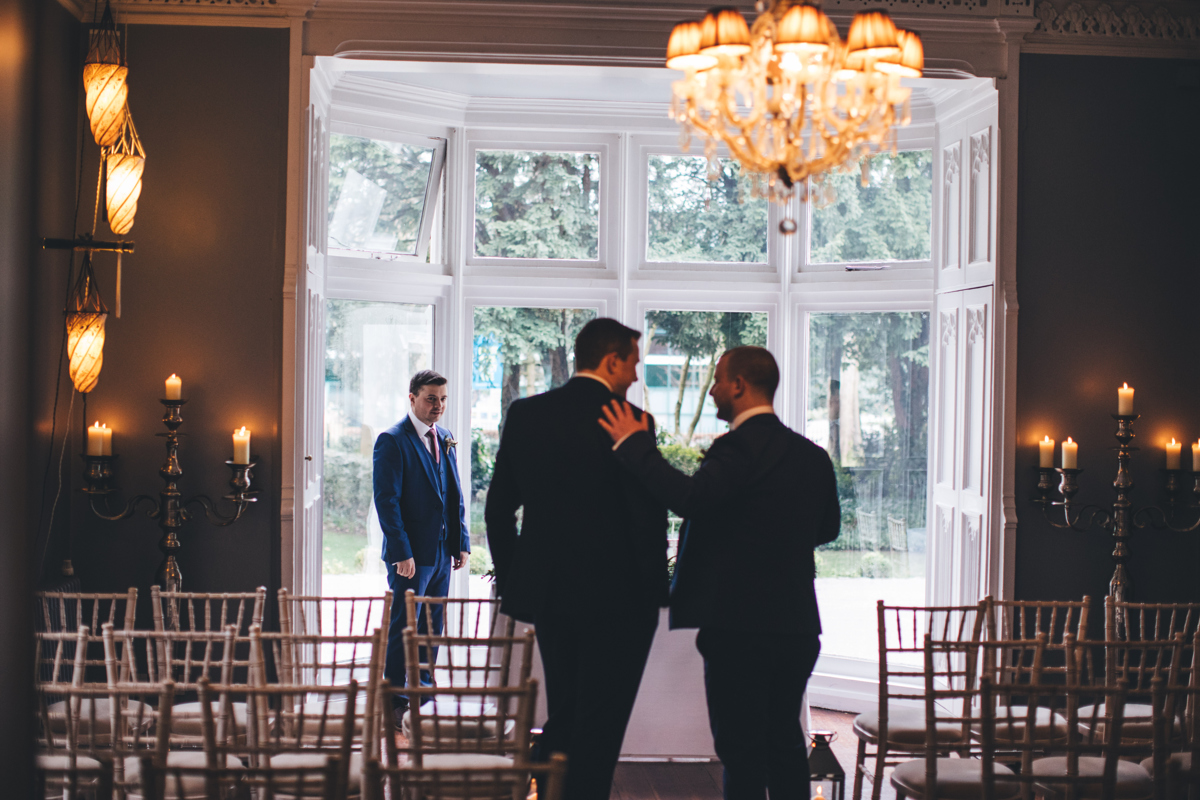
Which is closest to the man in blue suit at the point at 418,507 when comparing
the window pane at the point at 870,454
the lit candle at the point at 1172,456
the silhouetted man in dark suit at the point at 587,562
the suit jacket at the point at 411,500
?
the suit jacket at the point at 411,500

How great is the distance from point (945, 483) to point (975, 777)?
2.36 meters

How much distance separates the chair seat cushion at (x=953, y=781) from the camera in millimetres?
2852

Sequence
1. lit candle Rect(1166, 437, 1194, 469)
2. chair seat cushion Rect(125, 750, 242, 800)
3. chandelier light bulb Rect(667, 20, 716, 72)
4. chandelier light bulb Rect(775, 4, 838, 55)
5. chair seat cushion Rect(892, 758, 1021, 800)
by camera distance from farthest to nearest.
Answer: lit candle Rect(1166, 437, 1194, 469)
chair seat cushion Rect(892, 758, 1021, 800)
chair seat cushion Rect(125, 750, 242, 800)
chandelier light bulb Rect(667, 20, 716, 72)
chandelier light bulb Rect(775, 4, 838, 55)

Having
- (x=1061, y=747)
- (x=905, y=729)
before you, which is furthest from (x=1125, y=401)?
(x=1061, y=747)

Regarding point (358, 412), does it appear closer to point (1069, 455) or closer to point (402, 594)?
Answer: point (402, 594)

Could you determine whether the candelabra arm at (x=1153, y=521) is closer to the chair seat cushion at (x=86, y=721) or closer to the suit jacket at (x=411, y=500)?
the suit jacket at (x=411, y=500)

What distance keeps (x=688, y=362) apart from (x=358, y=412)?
6.10ft

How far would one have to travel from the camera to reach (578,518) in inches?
114

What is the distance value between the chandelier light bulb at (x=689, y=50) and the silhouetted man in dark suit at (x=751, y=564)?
78 cm

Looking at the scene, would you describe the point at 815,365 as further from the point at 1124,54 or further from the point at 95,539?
the point at 95,539

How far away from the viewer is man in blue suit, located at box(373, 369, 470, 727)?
4.64m

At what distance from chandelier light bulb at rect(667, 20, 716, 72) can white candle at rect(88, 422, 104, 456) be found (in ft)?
9.38

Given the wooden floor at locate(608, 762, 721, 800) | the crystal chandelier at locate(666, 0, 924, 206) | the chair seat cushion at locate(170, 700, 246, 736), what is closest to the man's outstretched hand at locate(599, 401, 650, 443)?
the crystal chandelier at locate(666, 0, 924, 206)

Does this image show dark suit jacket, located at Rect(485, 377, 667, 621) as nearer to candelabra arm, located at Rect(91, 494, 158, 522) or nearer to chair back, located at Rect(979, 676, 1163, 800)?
→ chair back, located at Rect(979, 676, 1163, 800)
